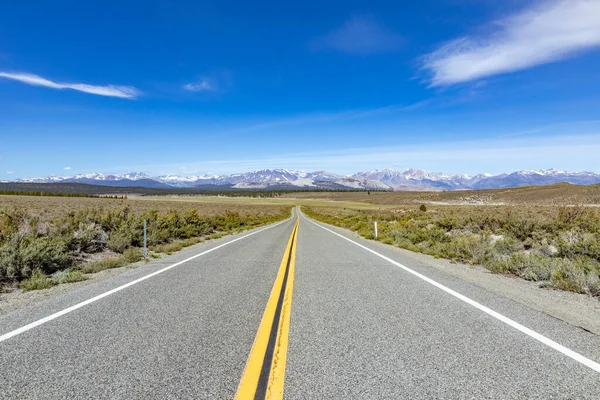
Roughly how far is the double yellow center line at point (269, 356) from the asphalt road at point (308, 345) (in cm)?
9

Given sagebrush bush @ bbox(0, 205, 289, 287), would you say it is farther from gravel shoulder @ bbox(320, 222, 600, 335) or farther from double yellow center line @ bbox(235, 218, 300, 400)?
gravel shoulder @ bbox(320, 222, 600, 335)

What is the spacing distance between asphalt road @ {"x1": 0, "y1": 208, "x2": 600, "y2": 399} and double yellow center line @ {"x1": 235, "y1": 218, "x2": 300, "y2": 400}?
0.09 meters

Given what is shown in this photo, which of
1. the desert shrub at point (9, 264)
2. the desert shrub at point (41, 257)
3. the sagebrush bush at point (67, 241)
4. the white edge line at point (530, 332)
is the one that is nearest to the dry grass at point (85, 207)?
the sagebrush bush at point (67, 241)

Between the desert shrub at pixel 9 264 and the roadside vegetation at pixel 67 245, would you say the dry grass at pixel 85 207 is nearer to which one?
the roadside vegetation at pixel 67 245

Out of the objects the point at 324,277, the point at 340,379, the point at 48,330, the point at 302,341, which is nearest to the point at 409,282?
the point at 324,277

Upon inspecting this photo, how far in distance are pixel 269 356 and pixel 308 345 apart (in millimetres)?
541

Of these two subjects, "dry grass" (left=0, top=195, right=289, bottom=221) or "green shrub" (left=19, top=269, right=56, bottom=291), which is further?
"dry grass" (left=0, top=195, right=289, bottom=221)

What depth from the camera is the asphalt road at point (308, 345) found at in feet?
10.1

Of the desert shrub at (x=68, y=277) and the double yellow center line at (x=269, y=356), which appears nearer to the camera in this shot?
the double yellow center line at (x=269, y=356)

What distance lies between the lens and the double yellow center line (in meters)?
3.00

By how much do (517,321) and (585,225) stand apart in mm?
16166

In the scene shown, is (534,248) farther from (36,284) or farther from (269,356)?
(36,284)

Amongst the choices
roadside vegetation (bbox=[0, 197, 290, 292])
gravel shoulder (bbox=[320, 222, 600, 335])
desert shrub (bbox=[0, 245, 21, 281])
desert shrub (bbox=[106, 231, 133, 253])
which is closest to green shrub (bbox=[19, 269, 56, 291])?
roadside vegetation (bbox=[0, 197, 290, 292])

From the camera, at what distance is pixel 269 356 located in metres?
3.68
